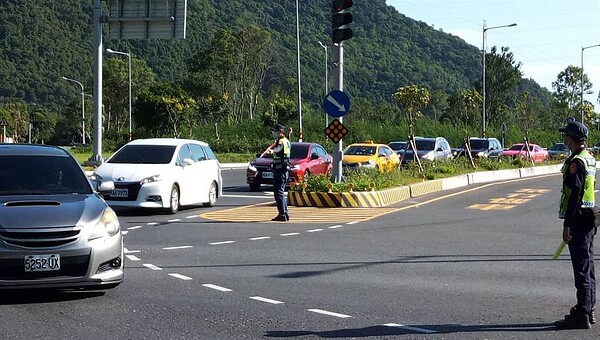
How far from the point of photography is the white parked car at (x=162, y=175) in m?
18.2

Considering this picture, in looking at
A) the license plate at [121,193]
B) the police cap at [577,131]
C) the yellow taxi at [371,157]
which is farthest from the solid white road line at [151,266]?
the yellow taxi at [371,157]

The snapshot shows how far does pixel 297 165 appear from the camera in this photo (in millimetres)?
26625

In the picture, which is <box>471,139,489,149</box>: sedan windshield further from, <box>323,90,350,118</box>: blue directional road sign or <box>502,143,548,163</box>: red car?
<box>323,90,350,118</box>: blue directional road sign

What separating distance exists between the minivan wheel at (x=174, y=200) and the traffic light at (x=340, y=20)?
4.72 m

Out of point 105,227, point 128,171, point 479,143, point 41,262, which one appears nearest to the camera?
point 41,262

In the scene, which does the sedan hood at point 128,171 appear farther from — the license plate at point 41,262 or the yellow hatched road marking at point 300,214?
the license plate at point 41,262

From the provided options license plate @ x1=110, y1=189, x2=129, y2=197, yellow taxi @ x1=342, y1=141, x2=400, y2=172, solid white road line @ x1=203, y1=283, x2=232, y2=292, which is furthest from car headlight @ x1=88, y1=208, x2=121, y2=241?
yellow taxi @ x1=342, y1=141, x2=400, y2=172

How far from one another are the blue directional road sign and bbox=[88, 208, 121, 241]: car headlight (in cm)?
1199

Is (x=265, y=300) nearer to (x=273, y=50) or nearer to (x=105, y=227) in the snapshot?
(x=105, y=227)

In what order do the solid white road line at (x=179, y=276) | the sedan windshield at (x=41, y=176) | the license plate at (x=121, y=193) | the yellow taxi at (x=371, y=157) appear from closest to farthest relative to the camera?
the sedan windshield at (x=41, y=176) → the solid white road line at (x=179, y=276) → the license plate at (x=121, y=193) → the yellow taxi at (x=371, y=157)

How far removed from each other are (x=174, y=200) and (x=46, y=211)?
10.2 meters

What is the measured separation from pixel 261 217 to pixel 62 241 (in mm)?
9954

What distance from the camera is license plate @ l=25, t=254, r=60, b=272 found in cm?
842

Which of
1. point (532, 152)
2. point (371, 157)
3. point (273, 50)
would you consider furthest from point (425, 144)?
point (273, 50)
